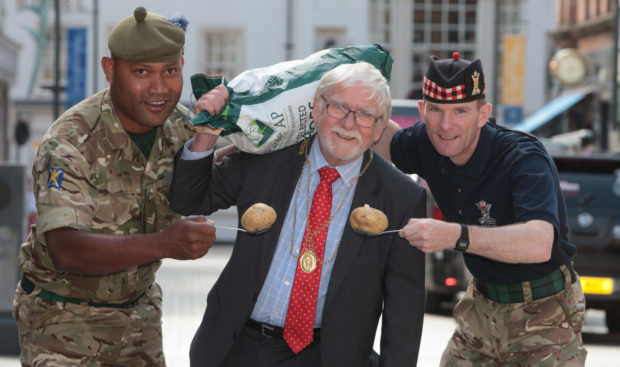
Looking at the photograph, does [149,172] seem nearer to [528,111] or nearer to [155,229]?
[155,229]

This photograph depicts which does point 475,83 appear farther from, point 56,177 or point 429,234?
point 56,177

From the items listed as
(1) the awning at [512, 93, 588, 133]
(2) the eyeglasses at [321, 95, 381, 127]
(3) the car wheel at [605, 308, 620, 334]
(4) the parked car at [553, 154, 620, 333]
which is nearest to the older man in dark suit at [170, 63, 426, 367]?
(2) the eyeglasses at [321, 95, 381, 127]

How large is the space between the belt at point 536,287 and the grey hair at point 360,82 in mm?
1017

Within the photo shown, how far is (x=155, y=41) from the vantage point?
4.71 meters

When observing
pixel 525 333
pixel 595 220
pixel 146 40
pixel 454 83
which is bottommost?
pixel 595 220

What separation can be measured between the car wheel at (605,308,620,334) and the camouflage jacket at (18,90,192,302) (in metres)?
7.96

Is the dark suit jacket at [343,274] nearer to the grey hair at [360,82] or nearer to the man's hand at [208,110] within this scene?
the man's hand at [208,110]

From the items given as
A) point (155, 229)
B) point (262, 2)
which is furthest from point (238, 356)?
point (262, 2)

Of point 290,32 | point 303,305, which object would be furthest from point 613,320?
point 290,32

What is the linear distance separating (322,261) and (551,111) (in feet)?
111

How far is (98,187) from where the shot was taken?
4824 millimetres

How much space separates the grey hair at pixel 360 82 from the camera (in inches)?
183

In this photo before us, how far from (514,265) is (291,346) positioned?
1092 mm

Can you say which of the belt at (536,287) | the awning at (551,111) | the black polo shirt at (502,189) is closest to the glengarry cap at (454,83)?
the black polo shirt at (502,189)
